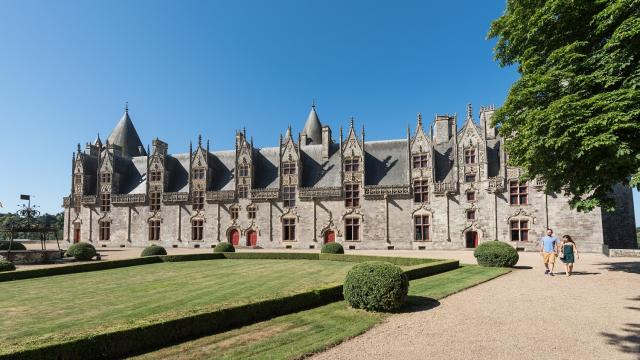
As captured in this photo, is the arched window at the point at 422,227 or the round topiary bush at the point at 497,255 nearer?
the round topiary bush at the point at 497,255

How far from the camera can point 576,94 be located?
13641 mm

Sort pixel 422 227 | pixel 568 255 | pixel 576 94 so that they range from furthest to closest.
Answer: pixel 422 227 < pixel 568 255 < pixel 576 94

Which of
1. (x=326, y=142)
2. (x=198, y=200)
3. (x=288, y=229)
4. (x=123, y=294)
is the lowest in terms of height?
(x=123, y=294)

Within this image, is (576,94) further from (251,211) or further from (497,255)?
(251,211)

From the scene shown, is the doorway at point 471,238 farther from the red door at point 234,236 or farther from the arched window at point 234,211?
the arched window at point 234,211

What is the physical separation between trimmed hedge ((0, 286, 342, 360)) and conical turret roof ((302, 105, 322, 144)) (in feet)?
139

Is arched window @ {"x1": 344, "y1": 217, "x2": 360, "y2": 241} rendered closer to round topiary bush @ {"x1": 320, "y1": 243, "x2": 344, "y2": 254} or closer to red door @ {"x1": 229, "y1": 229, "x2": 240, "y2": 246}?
round topiary bush @ {"x1": 320, "y1": 243, "x2": 344, "y2": 254}

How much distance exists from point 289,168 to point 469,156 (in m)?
18.8

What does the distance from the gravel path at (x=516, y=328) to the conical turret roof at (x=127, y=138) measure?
5529 cm

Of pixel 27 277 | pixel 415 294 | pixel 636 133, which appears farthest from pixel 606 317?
pixel 27 277

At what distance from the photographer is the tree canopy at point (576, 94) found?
12.4 meters

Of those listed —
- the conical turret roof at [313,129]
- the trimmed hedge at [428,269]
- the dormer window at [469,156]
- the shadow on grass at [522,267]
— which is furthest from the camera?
the conical turret roof at [313,129]

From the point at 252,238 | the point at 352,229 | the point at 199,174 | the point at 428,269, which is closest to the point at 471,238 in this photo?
the point at 352,229

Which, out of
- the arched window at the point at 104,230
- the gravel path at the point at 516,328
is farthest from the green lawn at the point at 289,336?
the arched window at the point at 104,230
